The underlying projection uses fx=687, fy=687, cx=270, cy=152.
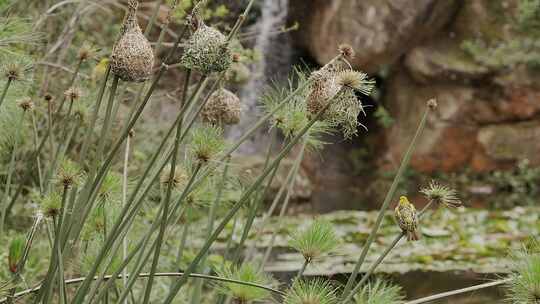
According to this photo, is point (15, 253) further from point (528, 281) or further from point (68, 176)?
point (528, 281)

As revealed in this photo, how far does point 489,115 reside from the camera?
31.2 ft

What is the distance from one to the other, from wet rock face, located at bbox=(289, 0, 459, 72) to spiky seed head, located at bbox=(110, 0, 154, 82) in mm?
8184

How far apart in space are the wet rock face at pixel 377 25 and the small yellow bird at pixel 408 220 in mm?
8078

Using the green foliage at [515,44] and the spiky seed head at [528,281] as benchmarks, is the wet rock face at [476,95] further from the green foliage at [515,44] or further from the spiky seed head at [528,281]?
the spiky seed head at [528,281]

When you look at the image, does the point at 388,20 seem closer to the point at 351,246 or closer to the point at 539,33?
the point at 539,33

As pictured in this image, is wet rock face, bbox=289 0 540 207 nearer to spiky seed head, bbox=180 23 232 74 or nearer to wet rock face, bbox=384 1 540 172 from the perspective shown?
wet rock face, bbox=384 1 540 172

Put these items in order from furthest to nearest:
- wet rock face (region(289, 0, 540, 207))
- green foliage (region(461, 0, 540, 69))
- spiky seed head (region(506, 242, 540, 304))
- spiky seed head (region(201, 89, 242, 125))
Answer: wet rock face (region(289, 0, 540, 207)), green foliage (region(461, 0, 540, 69)), spiky seed head (region(201, 89, 242, 125)), spiky seed head (region(506, 242, 540, 304))

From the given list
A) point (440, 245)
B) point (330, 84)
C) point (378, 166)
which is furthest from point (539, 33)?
point (330, 84)

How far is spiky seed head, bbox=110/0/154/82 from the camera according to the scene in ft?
3.84

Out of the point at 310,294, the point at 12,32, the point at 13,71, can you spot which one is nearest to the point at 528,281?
the point at 310,294

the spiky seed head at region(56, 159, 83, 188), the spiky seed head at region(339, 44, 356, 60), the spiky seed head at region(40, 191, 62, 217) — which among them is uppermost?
the spiky seed head at region(339, 44, 356, 60)

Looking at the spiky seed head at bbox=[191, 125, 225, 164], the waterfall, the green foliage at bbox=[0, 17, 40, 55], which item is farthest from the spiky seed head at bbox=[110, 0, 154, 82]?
the waterfall

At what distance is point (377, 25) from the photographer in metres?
9.35

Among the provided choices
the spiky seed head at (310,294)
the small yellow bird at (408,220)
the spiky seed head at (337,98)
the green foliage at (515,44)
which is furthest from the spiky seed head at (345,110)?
the green foliage at (515,44)
